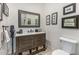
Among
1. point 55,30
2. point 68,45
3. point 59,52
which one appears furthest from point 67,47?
point 55,30

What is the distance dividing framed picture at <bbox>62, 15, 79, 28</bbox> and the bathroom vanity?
0.34 metres

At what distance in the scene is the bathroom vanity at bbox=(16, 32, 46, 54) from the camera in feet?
3.86

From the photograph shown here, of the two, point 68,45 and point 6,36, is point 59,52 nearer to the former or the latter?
point 68,45

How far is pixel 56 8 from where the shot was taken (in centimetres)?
117

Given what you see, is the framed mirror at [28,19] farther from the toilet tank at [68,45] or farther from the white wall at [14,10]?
the toilet tank at [68,45]

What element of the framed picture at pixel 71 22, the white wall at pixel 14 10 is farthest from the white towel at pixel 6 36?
the framed picture at pixel 71 22

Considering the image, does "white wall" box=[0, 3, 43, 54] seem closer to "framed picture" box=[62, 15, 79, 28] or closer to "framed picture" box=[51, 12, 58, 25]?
"framed picture" box=[51, 12, 58, 25]

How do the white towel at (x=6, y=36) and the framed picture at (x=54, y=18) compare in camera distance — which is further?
→ the framed picture at (x=54, y=18)

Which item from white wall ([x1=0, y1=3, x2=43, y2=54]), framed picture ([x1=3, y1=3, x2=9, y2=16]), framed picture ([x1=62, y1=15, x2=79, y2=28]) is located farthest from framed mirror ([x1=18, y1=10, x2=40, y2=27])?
framed picture ([x1=62, y1=15, x2=79, y2=28])

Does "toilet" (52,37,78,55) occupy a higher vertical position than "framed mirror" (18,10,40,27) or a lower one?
lower

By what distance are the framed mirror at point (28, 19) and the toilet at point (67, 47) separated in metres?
0.44

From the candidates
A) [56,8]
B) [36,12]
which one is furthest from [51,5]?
[36,12]

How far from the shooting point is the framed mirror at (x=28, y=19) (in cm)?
117

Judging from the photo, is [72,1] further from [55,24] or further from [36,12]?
[36,12]
